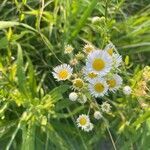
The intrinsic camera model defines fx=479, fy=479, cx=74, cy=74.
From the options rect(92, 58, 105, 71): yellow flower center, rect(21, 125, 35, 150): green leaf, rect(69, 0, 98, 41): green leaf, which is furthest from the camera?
rect(69, 0, 98, 41): green leaf

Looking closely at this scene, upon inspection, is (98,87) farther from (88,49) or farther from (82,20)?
(82,20)

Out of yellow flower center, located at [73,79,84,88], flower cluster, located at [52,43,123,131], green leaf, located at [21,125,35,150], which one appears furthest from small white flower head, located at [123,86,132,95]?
green leaf, located at [21,125,35,150]

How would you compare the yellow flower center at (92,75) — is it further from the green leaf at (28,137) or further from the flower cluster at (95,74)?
the green leaf at (28,137)

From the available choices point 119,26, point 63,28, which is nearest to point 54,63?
point 63,28

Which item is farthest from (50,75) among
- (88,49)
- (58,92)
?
(88,49)

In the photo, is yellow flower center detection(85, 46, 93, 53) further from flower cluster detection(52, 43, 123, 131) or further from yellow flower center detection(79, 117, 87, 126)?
A: yellow flower center detection(79, 117, 87, 126)

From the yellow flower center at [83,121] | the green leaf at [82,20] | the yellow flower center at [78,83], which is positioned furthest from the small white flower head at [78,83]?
→ the green leaf at [82,20]
